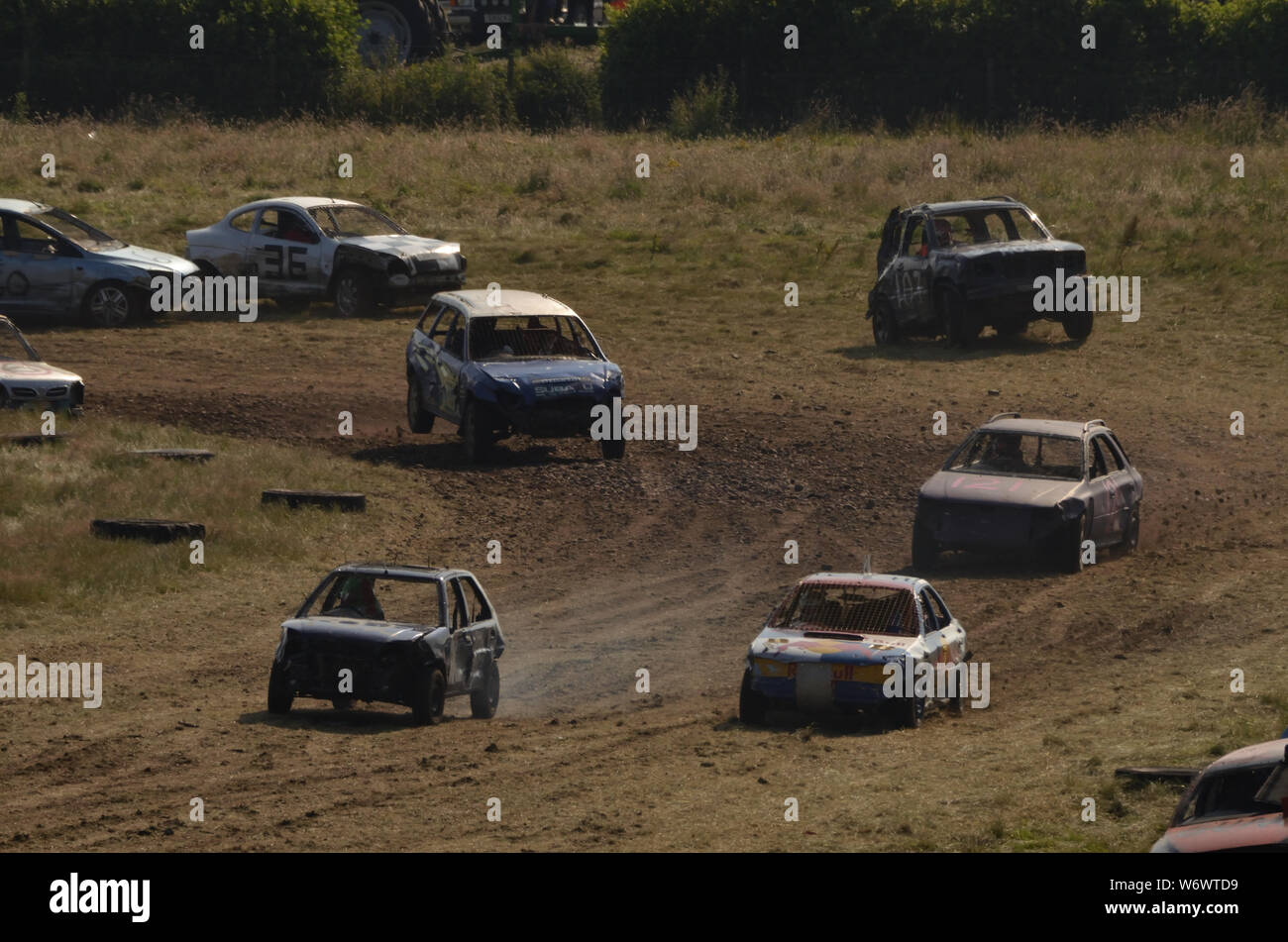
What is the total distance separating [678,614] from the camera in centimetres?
1608

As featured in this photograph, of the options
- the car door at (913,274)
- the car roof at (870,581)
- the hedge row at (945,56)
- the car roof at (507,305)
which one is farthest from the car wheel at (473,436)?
the hedge row at (945,56)

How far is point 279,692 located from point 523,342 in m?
9.46

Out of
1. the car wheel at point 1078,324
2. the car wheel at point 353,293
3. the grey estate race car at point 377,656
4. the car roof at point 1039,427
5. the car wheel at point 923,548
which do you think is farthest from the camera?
the car wheel at point 353,293

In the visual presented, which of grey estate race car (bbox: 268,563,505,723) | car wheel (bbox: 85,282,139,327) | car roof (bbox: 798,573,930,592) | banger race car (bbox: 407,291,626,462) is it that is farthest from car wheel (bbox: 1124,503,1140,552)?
car wheel (bbox: 85,282,139,327)

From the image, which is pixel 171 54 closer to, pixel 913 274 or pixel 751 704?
pixel 913 274

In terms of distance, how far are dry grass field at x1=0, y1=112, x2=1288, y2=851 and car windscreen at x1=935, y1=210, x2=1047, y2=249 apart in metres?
1.59

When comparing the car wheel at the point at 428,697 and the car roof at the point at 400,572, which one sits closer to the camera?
the car wheel at the point at 428,697

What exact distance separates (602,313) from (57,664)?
16446 mm

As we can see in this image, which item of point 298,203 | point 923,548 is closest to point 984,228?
point 298,203

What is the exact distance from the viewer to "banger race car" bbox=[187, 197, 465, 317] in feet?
94.3

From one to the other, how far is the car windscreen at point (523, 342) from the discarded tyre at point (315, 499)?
2.52 meters

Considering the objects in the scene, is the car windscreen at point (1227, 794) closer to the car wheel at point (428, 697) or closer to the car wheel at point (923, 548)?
the car wheel at point (428, 697)

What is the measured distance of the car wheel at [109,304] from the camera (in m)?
27.6

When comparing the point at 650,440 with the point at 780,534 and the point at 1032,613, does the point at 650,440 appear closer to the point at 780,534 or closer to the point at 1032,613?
the point at 780,534
